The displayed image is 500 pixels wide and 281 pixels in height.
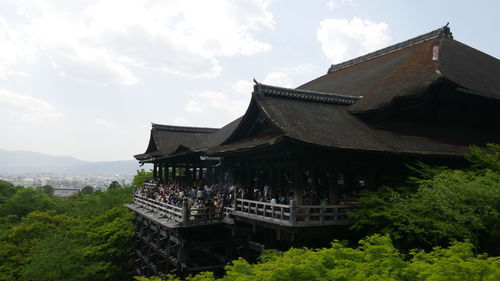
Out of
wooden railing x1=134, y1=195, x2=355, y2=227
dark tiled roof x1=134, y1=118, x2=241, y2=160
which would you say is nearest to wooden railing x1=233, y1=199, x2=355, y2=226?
wooden railing x1=134, y1=195, x2=355, y2=227

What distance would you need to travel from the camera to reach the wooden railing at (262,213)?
47.6ft

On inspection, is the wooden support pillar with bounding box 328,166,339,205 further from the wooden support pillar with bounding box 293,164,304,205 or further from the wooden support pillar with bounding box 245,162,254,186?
the wooden support pillar with bounding box 245,162,254,186

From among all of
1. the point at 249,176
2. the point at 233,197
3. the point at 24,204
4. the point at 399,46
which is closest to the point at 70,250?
the point at 233,197

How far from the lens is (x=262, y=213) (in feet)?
57.0

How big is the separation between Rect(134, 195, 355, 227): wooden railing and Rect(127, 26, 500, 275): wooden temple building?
5cm

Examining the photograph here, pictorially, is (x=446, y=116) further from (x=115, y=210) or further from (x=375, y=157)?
(x=115, y=210)

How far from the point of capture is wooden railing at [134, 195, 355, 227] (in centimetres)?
1452

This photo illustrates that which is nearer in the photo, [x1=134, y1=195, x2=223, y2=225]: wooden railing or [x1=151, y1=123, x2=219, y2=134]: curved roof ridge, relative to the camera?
[x1=134, y1=195, x2=223, y2=225]: wooden railing

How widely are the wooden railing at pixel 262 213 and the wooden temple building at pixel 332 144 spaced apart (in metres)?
0.05

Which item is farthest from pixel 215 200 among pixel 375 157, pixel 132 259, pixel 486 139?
pixel 486 139

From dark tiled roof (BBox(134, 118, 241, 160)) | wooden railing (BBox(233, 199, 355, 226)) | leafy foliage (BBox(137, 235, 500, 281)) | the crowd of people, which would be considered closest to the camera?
leafy foliage (BBox(137, 235, 500, 281))

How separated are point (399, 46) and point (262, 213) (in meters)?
19.8

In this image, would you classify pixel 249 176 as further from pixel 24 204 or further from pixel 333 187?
pixel 24 204

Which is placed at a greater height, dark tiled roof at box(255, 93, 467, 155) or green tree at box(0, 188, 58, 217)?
dark tiled roof at box(255, 93, 467, 155)
